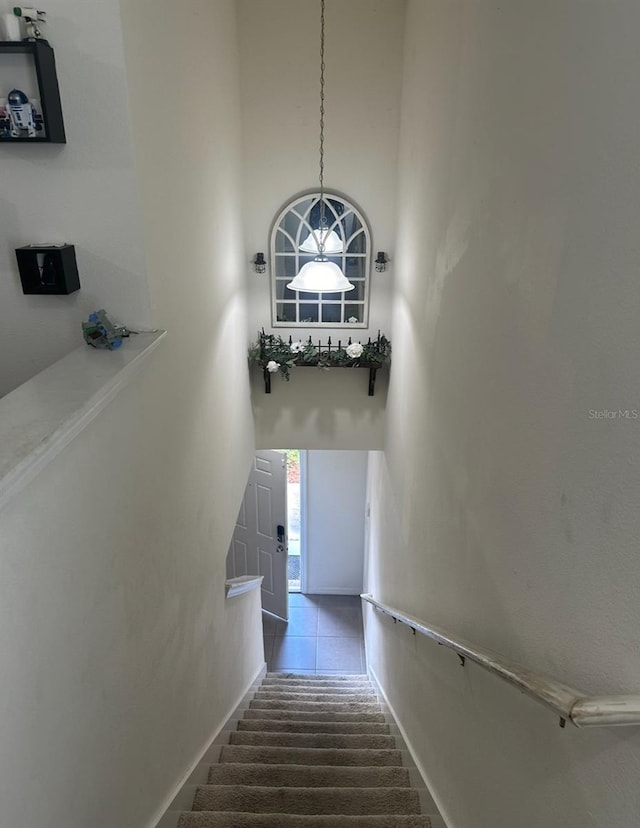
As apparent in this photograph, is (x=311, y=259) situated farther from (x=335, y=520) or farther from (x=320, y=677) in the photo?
(x=320, y=677)

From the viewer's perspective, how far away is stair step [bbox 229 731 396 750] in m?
3.59

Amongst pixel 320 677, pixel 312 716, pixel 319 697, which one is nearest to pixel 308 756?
pixel 312 716

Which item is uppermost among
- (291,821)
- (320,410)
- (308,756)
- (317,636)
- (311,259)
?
(311,259)

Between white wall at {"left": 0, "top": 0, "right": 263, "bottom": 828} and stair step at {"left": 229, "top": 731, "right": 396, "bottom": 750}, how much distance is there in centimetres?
23

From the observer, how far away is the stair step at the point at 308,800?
8.91 feet

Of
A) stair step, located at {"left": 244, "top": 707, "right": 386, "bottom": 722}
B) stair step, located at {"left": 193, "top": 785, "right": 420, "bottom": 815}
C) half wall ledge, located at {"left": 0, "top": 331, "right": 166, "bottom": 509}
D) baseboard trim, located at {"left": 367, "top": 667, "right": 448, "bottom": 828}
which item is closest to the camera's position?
half wall ledge, located at {"left": 0, "top": 331, "right": 166, "bottom": 509}

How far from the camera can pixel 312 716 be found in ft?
13.4

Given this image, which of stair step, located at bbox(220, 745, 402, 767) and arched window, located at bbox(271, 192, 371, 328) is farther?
arched window, located at bbox(271, 192, 371, 328)

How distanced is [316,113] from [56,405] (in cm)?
347

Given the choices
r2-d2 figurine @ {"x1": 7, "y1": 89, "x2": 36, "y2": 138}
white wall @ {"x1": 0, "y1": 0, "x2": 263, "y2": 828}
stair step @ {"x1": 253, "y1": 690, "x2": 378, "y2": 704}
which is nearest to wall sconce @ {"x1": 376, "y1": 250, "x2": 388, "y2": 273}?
white wall @ {"x1": 0, "y1": 0, "x2": 263, "y2": 828}

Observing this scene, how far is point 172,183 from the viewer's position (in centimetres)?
239

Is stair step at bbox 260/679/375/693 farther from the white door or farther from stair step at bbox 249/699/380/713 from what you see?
the white door

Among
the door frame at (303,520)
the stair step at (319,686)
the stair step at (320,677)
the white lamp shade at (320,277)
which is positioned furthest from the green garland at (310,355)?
the stair step at (320,677)

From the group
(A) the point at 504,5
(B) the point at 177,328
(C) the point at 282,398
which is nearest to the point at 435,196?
(A) the point at 504,5
